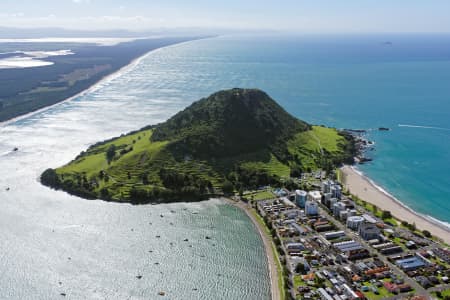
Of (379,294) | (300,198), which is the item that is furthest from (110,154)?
(379,294)

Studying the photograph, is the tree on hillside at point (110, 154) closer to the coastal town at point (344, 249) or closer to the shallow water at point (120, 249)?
the shallow water at point (120, 249)

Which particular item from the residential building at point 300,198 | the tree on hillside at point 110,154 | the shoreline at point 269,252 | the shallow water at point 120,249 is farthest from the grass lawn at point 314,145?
the tree on hillside at point 110,154

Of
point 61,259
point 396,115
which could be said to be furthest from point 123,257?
point 396,115

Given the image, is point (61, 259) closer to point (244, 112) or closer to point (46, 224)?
point (46, 224)

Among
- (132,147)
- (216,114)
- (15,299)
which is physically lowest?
(15,299)

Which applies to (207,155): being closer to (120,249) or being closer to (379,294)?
(120,249)
